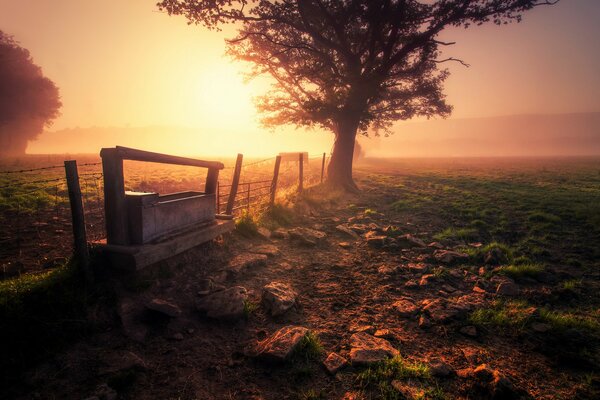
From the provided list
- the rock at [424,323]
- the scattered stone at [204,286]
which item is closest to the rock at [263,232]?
the scattered stone at [204,286]

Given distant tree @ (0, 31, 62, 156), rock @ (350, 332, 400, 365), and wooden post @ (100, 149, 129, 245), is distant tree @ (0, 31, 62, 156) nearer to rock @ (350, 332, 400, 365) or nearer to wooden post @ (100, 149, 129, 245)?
wooden post @ (100, 149, 129, 245)

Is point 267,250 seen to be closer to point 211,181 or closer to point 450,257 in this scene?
point 211,181

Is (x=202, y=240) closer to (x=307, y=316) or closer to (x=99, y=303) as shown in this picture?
(x=99, y=303)

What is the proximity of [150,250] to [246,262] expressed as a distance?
193 centimetres

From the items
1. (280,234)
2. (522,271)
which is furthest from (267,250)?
(522,271)

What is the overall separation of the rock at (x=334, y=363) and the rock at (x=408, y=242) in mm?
4437

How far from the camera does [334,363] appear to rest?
3064mm

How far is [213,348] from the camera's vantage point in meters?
3.34

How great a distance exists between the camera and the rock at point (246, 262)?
5.37 meters

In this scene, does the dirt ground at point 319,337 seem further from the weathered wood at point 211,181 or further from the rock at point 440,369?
the weathered wood at point 211,181

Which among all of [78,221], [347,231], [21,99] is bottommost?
[347,231]

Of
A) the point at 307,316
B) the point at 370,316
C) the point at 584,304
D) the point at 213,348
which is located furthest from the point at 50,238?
the point at 584,304

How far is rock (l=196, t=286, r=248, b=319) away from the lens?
3879 mm

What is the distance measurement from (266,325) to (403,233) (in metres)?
5.56
